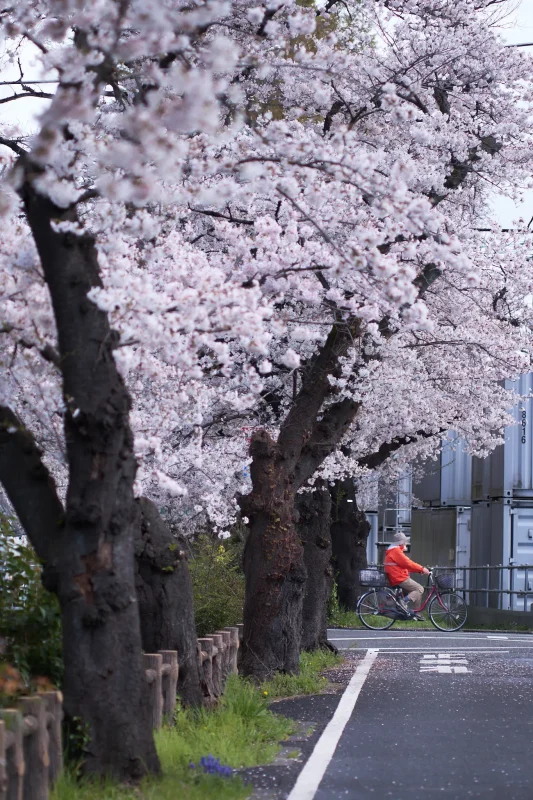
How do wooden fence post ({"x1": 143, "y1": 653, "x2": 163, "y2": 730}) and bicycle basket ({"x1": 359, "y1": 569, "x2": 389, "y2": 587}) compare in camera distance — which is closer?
wooden fence post ({"x1": 143, "y1": 653, "x2": 163, "y2": 730})

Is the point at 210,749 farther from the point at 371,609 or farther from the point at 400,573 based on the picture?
the point at 371,609

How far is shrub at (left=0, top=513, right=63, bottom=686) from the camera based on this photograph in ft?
25.6

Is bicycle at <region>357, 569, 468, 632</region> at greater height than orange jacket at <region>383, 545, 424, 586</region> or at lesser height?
lesser

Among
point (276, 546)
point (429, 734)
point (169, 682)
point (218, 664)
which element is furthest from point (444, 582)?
point (169, 682)

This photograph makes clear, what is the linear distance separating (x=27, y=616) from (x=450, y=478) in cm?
2367

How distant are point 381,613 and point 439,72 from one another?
12.7 m

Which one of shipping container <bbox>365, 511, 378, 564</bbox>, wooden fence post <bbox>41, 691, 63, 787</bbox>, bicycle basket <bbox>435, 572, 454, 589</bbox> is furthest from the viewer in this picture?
shipping container <bbox>365, 511, 378, 564</bbox>

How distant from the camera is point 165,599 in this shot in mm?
9781

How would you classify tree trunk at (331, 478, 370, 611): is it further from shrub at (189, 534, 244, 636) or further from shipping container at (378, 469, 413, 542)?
shrub at (189, 534, 244, 636)

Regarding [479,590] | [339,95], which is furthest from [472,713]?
[479,590]

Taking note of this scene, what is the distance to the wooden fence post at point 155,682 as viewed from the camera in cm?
867

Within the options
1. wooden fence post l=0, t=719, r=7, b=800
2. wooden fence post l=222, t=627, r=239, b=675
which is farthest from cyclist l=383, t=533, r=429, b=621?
wooden fence post l=0, t=719, r=7, b=800

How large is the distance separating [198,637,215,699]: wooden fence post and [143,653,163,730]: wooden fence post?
1.48 meters

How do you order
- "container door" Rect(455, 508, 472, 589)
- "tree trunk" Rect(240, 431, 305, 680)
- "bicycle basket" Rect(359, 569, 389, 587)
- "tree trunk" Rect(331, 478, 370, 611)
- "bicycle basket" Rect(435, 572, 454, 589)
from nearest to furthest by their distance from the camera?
"tree trunk" Rect(240, 431, 305, 680) < "bicycle basket" Rect(435, 572, 454, 589) < "bicycle basket" Rect(359, 569, 389, 587) < "container door" Rect(455, 508, 472, 589) < "tree trunk" Rect(331, 478, 370, 611)
